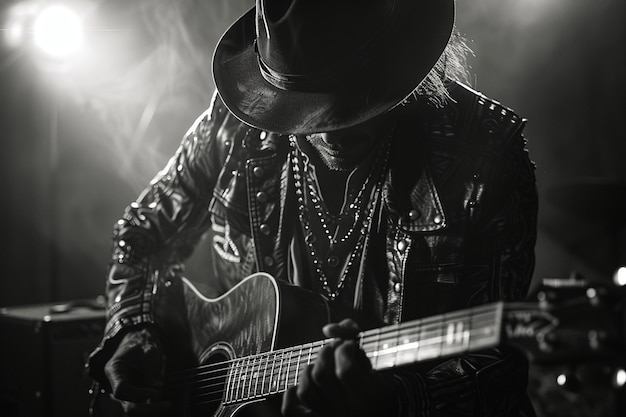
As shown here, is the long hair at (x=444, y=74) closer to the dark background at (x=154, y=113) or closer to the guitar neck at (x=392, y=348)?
the guitar neck at (x=392, y=348)

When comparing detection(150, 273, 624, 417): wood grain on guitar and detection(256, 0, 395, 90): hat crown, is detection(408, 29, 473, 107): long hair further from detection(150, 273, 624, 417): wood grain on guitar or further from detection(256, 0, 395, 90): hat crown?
detection(150, 273, 624, 417): wood grain on guitar

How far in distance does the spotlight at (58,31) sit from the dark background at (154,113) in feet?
0.30

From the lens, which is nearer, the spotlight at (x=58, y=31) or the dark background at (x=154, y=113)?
the dark background at (x=154, y=113)

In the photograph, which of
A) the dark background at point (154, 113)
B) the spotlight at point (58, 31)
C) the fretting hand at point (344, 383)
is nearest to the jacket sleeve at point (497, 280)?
the fretting hand at point (344, 383)

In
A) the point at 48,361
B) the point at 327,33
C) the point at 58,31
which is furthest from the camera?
the point at 58,31

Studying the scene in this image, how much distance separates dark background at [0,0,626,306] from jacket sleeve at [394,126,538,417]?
282 centimetres

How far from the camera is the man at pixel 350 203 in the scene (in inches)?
70.6

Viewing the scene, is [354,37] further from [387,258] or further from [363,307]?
[363,307]

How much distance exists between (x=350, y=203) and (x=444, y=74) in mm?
506

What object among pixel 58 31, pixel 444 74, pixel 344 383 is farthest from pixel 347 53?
pixel 58 31

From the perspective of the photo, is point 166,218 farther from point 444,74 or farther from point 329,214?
point 444,74

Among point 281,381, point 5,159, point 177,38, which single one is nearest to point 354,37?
point 281,381

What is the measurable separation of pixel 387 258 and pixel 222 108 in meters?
0.90

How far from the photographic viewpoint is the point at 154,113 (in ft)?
15.6
